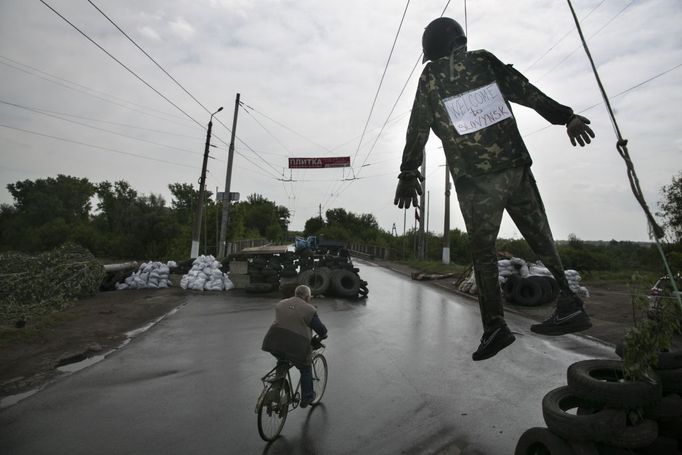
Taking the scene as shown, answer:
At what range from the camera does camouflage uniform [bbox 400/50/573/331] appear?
2.53 m

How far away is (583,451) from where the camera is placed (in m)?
2.39

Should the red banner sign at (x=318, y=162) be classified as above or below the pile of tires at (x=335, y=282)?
above

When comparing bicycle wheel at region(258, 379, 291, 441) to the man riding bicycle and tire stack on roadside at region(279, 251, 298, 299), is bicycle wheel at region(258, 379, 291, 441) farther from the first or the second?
tire stack on roadside at region(279, 251, 298, 299)

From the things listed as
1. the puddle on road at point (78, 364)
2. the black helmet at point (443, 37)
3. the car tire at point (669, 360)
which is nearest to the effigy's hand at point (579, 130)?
the black helmet at point (443, 37)

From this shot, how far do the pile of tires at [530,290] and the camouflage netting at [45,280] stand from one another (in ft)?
44.9

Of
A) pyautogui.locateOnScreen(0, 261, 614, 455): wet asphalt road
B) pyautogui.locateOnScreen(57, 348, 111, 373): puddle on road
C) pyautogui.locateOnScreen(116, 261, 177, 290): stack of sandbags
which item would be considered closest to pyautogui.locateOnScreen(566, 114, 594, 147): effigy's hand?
pyautogui.locateOnScreen(0, 261, 614, 455): wet asphalt road

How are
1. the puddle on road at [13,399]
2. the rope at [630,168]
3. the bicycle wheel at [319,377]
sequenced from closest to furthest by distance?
the rope at [630,168] → the puddle on road at [13,399] → the bicycle wheel at [319,377]

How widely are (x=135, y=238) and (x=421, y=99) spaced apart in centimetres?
7499

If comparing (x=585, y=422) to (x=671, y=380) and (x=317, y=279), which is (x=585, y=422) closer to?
(x=671, y=380)

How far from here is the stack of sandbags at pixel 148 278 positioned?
18.1 metres

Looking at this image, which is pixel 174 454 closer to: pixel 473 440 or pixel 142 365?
pixel 473 440

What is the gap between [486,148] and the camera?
2564 mm

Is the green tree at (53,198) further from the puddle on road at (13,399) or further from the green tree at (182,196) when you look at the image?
the puddle on road at (13,399)

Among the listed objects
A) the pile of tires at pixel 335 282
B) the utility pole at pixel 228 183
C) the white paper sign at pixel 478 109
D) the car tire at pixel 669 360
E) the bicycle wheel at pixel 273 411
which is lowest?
the bicycle wheel at pixel 273 411
